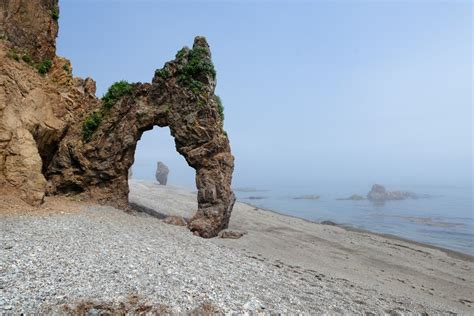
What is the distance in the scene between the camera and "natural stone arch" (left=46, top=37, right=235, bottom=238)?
22922 mm

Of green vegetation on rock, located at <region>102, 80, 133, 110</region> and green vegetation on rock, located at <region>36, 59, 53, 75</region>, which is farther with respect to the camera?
green vegetation on rock, located at <region>102, 80, 133, 110</region>

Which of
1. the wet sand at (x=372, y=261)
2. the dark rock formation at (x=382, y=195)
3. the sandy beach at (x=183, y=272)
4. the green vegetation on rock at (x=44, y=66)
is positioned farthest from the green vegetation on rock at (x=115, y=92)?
the dark rock formation at (x=382, y=195)

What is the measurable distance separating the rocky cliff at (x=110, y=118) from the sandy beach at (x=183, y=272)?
93.1 inches

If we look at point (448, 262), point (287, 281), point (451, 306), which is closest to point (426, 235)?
point (448, 262)

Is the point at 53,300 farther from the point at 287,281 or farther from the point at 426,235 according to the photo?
the point at 426,235

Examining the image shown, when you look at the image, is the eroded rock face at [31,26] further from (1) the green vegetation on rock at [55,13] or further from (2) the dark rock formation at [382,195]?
(2) the dark rock formation at [382,195]

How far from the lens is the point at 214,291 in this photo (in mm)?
9859

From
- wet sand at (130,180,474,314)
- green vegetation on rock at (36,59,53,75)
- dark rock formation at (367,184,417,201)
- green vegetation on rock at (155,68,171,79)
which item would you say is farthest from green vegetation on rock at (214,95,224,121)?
dark rock formation at (367,184,417,201)

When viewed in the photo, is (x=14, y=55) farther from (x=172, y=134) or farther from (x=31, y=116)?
(x=172, y=134)

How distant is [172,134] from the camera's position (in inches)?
944

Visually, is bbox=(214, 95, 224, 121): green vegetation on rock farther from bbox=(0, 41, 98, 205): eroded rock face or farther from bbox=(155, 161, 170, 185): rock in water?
bbox=(155, 161, 170, 185): rock in water

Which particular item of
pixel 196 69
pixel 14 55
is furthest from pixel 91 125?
pixel 196 69

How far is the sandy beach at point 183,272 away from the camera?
8766mm

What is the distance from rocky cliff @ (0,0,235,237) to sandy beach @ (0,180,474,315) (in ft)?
7.76
